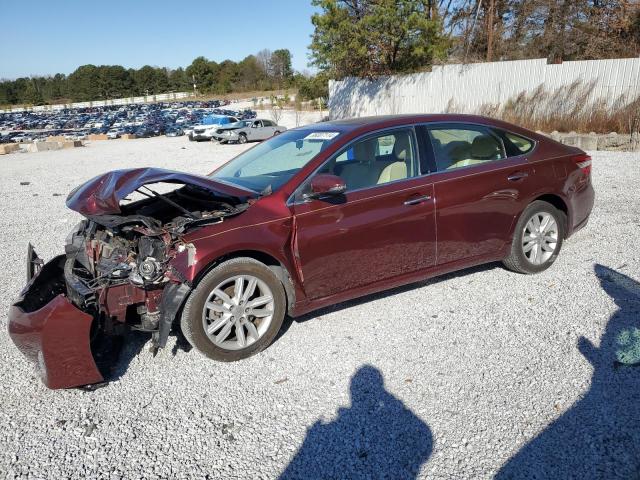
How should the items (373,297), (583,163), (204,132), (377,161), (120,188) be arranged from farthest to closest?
(204,132)
(583,163)
(373,297)
(377,161)
(120,188)

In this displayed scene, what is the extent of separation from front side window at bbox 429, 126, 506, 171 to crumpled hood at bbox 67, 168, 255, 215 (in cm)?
169

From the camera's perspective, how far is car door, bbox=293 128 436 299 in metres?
3.59

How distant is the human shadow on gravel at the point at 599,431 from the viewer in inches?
94.2

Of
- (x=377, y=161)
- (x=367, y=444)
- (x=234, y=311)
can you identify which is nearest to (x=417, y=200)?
(x=377, y=161)

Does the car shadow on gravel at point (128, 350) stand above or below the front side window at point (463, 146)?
below

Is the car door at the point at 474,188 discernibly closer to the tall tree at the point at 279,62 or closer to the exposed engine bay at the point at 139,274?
the exposed engine bay at the point at 139,274

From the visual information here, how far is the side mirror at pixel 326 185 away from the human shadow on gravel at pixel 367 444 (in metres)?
1.38

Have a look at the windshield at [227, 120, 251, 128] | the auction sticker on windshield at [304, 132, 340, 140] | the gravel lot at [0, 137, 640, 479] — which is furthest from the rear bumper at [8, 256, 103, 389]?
the windshield at [227, 120, 251, 128]

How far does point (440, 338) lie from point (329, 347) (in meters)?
0.85

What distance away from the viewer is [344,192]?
12.2 ft

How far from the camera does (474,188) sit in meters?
4.21

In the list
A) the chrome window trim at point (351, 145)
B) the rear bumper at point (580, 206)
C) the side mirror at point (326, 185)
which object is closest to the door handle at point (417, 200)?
the chrome window trim at point (351, 145)

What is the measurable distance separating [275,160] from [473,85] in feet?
62.6

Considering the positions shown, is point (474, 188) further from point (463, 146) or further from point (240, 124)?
point (240, 124)
